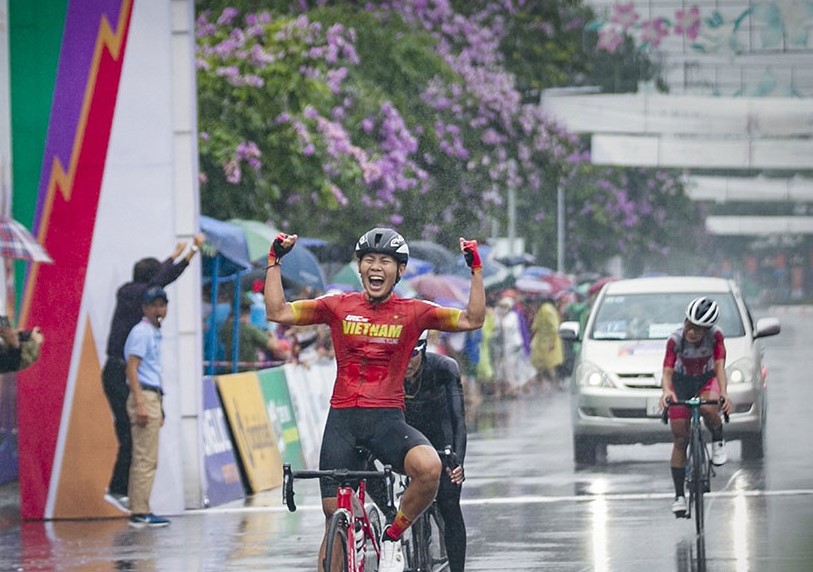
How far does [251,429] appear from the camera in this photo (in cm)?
1761

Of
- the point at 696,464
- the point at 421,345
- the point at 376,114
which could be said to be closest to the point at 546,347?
the point at 376,114

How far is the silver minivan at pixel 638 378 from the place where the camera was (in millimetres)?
18719

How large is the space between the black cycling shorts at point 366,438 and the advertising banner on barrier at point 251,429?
8129 mm

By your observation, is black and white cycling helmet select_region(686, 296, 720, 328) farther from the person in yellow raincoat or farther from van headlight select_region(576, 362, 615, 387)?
the person in yellow raincoat

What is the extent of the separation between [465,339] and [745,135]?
18.2m

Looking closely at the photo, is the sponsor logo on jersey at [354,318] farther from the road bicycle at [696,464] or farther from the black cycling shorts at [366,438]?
the road bicycle at [696,464]

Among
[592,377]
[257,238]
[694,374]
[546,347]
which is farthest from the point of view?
[546,347]

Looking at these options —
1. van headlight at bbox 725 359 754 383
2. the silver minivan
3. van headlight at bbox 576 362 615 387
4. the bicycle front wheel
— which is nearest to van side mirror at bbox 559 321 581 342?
the silver minivan

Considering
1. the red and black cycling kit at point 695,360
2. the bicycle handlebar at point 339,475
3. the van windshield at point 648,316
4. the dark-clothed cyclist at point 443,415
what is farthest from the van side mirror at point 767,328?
the bicycle handlebar at point 339,475

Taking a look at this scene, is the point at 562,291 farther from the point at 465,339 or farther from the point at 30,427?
the point at 30,427

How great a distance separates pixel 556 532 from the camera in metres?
13.6

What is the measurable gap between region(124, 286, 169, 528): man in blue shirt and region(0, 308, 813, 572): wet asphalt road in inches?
11.7

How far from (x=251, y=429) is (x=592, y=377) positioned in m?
3.65

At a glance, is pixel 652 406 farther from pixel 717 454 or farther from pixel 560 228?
pixel 560 228
